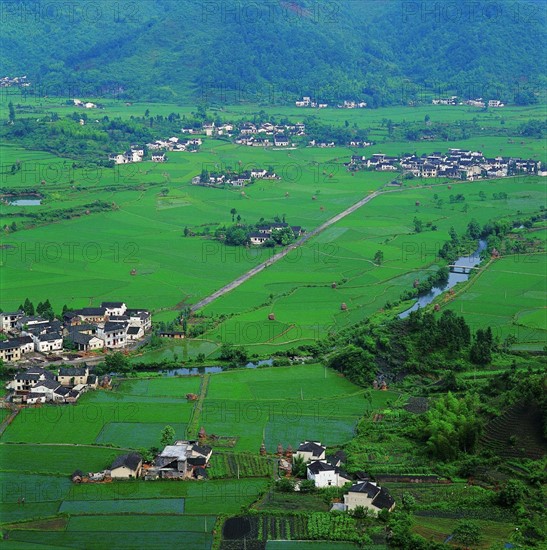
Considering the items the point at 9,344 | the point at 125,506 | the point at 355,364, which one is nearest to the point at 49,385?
the point at 9,344

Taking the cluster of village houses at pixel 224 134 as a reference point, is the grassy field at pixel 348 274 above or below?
below

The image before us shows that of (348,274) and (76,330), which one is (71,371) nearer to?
(76,330)

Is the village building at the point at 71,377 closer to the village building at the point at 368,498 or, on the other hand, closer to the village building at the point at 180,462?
the village building at the point at 180,462

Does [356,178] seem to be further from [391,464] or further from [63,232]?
[391,464]

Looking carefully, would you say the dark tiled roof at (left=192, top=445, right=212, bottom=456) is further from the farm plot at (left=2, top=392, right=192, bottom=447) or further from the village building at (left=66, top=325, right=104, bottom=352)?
the village building at (left=66, top=325, right=104, bottom=352)

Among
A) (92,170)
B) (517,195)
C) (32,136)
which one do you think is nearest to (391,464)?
(517,195)

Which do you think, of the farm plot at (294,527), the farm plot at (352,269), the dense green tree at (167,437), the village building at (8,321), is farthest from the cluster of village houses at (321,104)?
the farm plot at (294,527)
